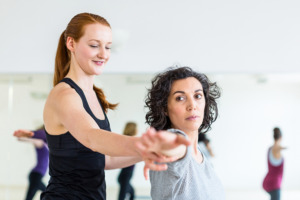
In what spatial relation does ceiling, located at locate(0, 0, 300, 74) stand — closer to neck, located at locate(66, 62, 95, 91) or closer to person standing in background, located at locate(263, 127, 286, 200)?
person standing in background, located at locate(263, 127, 286, 200)

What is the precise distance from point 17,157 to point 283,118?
265 centimetres

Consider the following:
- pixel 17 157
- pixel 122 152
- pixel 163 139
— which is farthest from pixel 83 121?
pixel 17 157

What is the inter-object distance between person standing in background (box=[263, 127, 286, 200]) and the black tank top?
2910mm

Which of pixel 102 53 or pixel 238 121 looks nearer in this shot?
pixel 102 53

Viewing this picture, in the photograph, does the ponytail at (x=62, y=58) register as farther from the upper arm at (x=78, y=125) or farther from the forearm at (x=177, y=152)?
the forearm at (x=177, y=152)

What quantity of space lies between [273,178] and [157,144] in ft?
11.2

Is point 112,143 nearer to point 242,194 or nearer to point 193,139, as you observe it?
point 193,139

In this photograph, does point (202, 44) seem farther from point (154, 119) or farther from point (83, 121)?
point (83, 121)

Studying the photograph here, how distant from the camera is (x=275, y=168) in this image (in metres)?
4.05

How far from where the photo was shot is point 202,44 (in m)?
4.18

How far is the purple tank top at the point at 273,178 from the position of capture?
3988 millimetres

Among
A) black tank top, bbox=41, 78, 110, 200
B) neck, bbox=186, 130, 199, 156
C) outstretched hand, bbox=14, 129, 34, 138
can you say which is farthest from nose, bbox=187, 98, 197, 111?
outstretched hand, bbox=14, 129, 34, 138

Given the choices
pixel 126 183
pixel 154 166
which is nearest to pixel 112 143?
pixel 154 166

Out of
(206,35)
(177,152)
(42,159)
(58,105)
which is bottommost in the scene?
(42,159)
